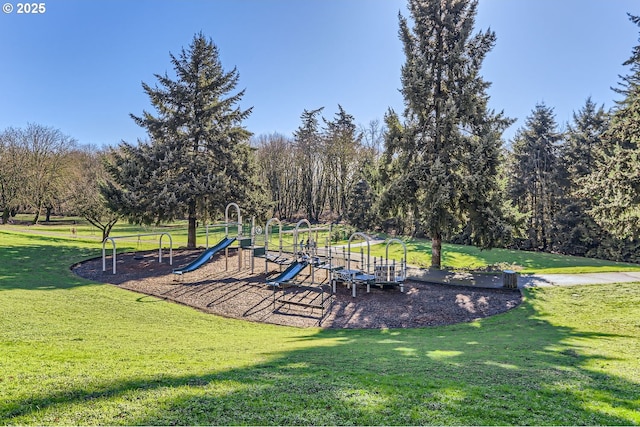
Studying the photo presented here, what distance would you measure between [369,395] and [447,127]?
14845 mm

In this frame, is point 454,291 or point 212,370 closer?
point 212,370

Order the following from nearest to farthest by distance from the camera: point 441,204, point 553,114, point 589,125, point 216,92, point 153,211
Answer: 1. point 441,204
2. point 153,211
3. point 216,92
4. point 589,125
5. point 553,114

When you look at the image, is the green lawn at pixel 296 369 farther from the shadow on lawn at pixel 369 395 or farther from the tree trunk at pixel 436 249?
the tree trunk at pixel 436 249

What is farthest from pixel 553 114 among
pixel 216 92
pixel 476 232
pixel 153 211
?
pixel 153 211

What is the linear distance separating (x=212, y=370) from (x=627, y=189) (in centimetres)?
1306

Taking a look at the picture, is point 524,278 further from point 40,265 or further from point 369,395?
point 40,265

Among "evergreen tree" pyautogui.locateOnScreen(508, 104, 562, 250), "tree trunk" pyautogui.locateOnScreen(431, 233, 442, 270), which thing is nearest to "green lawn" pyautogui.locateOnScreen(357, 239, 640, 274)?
"tree trunk" pyautogui.locateOnScreen(431, 233, 442, 270)

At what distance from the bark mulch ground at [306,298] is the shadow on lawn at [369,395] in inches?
173

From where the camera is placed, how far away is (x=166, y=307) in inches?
435

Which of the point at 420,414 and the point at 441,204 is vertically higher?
the point at 441,204

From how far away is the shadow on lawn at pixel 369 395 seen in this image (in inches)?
148

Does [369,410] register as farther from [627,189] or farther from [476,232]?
[476,232]

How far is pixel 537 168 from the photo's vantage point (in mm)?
35531

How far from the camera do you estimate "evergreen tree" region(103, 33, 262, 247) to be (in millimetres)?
19547
